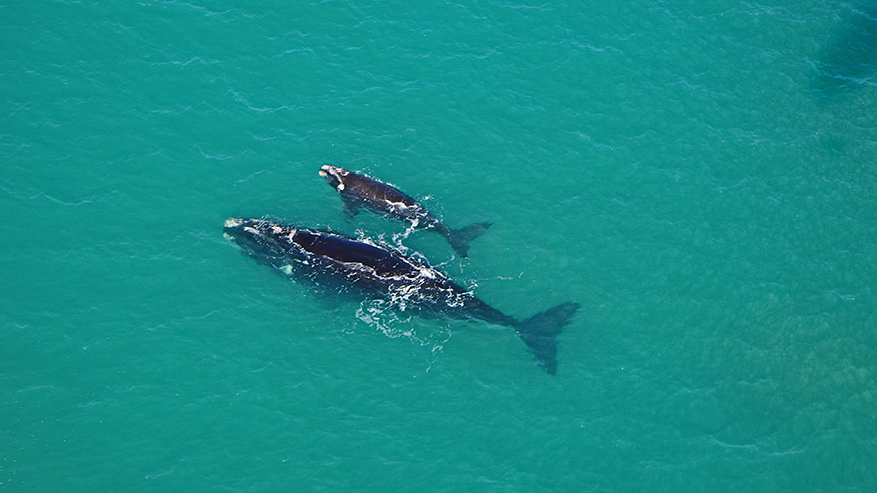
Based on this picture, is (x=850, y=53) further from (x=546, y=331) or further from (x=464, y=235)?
(x=464, y=235)

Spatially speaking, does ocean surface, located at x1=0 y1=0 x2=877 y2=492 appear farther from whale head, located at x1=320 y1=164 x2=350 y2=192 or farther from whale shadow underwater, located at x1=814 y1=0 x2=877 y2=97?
whale head, located at x1=320 y1=164 x2=350 y2=192

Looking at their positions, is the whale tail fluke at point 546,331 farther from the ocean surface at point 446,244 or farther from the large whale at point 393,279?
the ocean surface at point 446,244

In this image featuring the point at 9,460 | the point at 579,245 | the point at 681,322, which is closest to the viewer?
the point at 9,460

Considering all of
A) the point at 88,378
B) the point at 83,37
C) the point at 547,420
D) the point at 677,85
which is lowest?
the point at 547,420

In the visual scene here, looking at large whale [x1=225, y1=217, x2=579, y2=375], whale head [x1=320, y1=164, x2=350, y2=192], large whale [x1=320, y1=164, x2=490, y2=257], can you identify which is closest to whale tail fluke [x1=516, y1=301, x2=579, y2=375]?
large whale [x1=225, y1=217, x2=579, y2=375]

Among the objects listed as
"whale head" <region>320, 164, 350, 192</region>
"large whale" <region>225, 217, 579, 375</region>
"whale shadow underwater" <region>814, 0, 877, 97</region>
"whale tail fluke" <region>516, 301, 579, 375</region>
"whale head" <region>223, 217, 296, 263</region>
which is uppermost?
"whale shadow underwater" <region>814, 0, 877, 97</region>

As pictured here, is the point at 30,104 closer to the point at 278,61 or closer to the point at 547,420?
the point at 278,61

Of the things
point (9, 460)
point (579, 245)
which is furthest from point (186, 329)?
point (579, 245)
